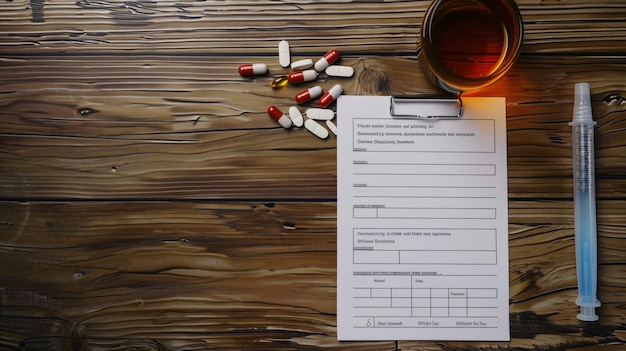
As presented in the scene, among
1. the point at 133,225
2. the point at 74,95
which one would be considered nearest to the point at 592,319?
the point at 133,225

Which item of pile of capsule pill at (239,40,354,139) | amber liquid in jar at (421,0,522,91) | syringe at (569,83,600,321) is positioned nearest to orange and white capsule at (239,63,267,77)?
pile of capsule pill at (239,40,354,139)

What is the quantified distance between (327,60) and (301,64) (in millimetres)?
34

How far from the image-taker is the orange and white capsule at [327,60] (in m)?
0.66

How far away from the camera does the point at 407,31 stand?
667mm

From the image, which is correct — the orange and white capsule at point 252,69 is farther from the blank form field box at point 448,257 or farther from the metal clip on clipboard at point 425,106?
the blank form field box at point 448,257

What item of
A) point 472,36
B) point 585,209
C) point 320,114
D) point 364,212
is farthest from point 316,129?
point 585,209

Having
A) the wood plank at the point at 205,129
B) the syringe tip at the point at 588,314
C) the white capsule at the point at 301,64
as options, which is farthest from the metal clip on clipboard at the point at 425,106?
the syringe tip at the point at 588,314

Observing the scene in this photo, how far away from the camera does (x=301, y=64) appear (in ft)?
2.17

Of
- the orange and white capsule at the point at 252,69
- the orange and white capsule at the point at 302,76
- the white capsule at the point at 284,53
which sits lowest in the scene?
the orange and white capsule at the point at 302,76

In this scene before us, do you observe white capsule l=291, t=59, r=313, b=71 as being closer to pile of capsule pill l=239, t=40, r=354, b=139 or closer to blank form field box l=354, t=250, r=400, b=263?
pile of capsule pill l=239, t=40, r=354, b=139

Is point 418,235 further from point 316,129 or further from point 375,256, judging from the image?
point 316,129

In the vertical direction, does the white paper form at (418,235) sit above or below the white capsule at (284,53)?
below

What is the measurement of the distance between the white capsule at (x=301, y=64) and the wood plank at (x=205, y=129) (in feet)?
0.07

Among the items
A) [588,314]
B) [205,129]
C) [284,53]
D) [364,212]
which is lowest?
[588,314]
